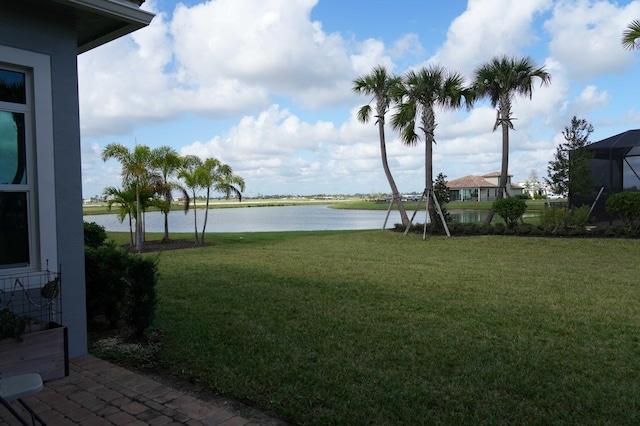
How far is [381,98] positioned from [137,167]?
30.2ft

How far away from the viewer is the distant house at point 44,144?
3643 mm

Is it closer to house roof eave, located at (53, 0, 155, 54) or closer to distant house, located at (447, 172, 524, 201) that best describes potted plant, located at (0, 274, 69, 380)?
house roof eave, located at (53, 0, 155, 54)

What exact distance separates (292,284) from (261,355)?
350 cm

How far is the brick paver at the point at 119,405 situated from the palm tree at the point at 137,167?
37.3ft

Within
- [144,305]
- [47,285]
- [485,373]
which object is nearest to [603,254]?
[485,373]

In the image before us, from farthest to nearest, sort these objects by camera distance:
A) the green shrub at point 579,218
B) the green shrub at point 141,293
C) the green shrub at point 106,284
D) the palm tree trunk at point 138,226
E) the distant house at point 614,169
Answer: the distant house at point 614,169 → the palm tree trunk at point 138,226 → the green shrub at point 579,218 → the green shrub at point 106,284 → the green shrub at point 141,293

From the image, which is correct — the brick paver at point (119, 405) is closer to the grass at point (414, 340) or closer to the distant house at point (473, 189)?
the grass at point (414, 340)

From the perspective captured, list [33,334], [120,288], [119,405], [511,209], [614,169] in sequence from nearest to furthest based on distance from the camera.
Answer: [119,405] → [33,334] → [120,288] → [511,209] → [614,169]

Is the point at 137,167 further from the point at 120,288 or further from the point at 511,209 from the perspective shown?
the point at 511,209

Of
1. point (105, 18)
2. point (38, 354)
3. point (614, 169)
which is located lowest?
point (38, 354)

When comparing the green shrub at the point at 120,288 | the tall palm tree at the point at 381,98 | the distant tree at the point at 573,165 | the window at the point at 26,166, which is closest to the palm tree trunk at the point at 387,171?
the tall palm tree at the point at 381,98

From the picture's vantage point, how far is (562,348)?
4.29m

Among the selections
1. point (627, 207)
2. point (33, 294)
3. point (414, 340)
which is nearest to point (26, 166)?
point (33, 294)

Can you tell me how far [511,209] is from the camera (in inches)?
569
